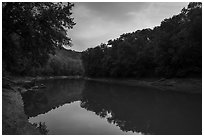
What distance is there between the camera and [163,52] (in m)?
55.9

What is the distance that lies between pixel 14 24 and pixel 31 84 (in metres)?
32.5

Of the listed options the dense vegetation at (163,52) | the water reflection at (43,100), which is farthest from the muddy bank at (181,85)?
the water reflection at (43,100)

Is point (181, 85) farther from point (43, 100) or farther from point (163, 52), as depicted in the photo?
point (43, 100)

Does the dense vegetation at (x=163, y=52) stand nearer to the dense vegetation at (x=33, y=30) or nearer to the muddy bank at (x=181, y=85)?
the muddy bank at (x=181, y=85)

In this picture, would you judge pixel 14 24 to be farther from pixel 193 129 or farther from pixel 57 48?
pixel 193 129

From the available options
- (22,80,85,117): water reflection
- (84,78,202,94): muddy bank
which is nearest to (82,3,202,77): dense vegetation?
(84,78,202,94): muddy bank

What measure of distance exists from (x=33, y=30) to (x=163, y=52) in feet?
133

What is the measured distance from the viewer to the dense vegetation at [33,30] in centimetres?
1961

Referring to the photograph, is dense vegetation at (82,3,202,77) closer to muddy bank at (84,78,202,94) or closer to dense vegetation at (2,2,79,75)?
muddy bank at (84,78,202,94)

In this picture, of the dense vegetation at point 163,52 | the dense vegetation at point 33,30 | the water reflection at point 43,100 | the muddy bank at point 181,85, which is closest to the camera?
the dense vegetation at point 33,30

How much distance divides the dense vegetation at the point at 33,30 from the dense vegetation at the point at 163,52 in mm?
27262

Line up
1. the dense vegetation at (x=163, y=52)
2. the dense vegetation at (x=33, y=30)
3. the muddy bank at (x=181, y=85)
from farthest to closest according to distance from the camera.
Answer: the dense vegetation at (x=163, y=52)
the muddy bank at (x=181, y=85)
the dense vegetation at (x=33, y=30)

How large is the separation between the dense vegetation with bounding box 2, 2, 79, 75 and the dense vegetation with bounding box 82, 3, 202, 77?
27262 mm

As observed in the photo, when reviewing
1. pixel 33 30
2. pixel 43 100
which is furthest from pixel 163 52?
pixel 33 30
